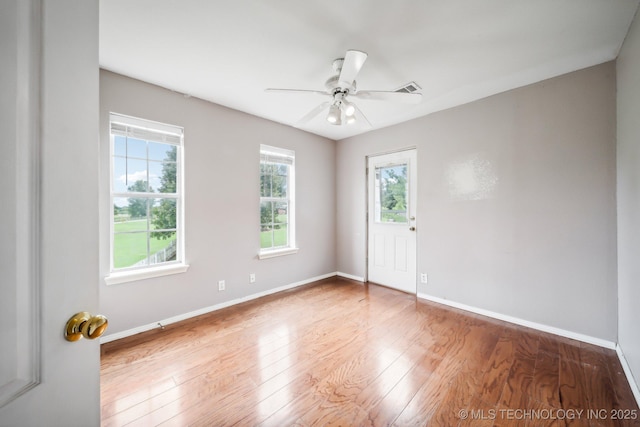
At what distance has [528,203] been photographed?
8.43 feet

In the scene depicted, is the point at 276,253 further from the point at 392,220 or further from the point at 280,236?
the point at 392,220

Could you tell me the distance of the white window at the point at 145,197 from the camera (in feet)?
7.93

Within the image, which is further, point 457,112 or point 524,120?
point 457,112

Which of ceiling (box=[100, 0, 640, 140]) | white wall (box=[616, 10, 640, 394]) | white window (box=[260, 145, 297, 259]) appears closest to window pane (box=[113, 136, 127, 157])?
ceiling (box=[100, 0, 640, 140])

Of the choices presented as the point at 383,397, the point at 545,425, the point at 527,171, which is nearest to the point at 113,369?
the point at 383,397

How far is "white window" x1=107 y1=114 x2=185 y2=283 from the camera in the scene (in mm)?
2418

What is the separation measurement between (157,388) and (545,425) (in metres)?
2.43

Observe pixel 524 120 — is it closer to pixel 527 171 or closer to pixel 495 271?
pixel 527 171

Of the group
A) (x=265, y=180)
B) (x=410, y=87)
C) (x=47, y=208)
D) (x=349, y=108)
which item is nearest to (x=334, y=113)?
(x=349, y=108)

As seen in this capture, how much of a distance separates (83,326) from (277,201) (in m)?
3.20

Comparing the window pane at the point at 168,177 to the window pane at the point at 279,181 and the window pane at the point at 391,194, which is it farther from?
the window pane at the point at 391,194

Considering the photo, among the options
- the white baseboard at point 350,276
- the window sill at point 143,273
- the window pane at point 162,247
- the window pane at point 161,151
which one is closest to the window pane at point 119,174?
the window pane at point 161,151

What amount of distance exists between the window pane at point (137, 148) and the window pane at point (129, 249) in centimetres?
74

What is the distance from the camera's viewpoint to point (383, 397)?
1662mm
